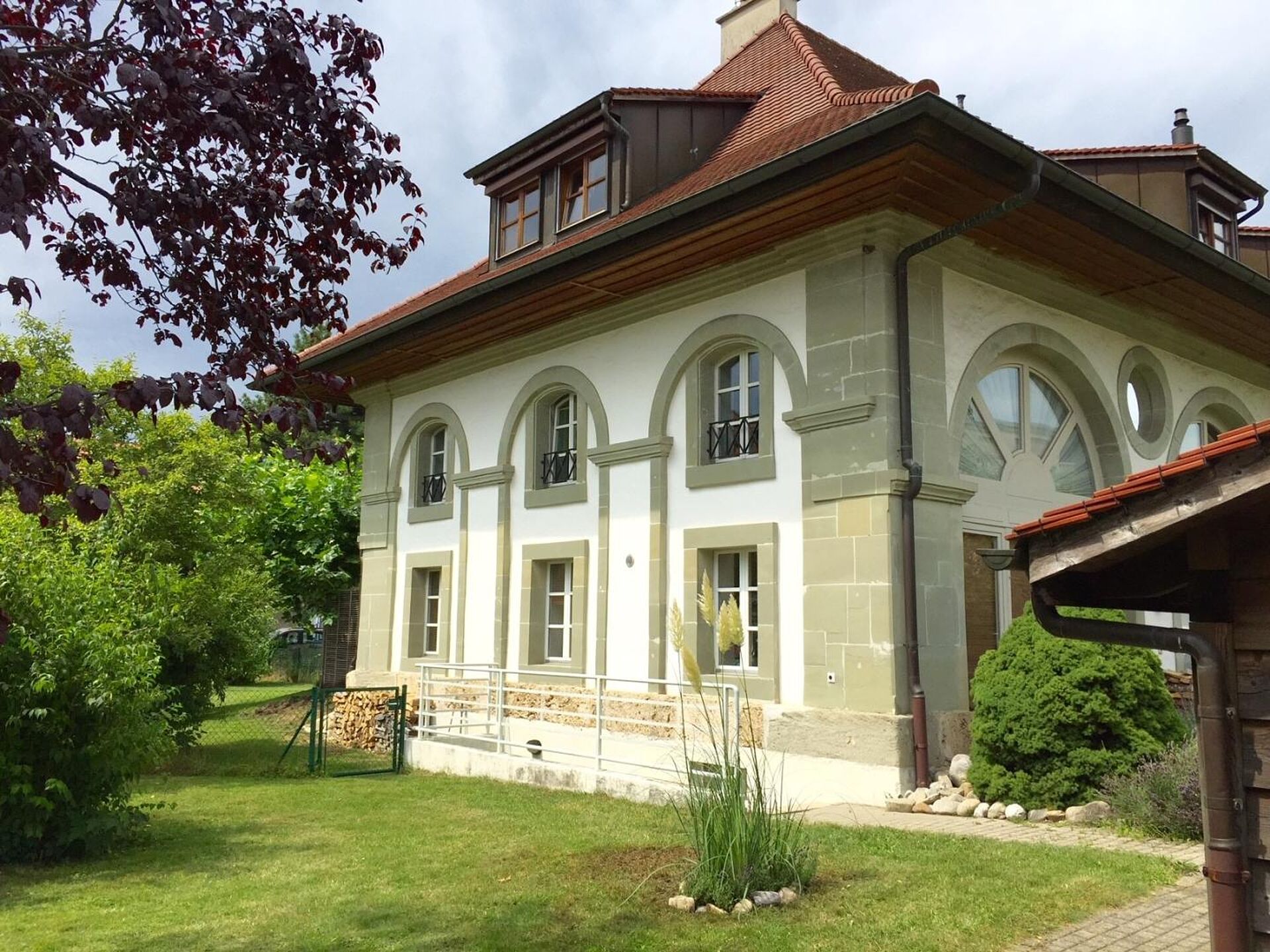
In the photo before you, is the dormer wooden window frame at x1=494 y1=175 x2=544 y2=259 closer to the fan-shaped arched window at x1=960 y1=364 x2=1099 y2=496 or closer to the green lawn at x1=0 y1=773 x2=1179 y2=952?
the fan-shaped arched window at x1=960 y1=364 x2=1099 y2=496

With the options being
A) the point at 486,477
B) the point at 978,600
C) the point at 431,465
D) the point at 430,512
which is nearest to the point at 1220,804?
the point at 978,600

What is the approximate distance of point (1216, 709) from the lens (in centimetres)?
325

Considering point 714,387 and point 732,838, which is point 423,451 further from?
point 732,838

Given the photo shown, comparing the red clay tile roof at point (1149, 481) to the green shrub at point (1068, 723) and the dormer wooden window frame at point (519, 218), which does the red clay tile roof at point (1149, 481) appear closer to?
the green shrub at point (1068, 723)

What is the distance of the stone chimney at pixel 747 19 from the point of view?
17.2m

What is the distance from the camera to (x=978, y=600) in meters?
11.5

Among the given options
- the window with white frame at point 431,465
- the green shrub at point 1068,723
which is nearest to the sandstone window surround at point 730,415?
the green shrub at point 1068,723

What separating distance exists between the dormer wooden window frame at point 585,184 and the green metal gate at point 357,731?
6552 mm

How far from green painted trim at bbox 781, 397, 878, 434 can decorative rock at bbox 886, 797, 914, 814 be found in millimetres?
3557

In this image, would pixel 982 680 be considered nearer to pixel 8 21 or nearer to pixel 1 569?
pixel 1 569

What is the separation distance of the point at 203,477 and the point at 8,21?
38.1 feet

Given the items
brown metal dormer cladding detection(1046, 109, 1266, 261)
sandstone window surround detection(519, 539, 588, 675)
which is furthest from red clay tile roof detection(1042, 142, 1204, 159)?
sandstone window surround detection(519, 539, 588, 675)

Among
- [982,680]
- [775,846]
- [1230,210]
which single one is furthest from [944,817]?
[1230,210]

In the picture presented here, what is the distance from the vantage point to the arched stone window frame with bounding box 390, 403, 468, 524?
53.3 ft
